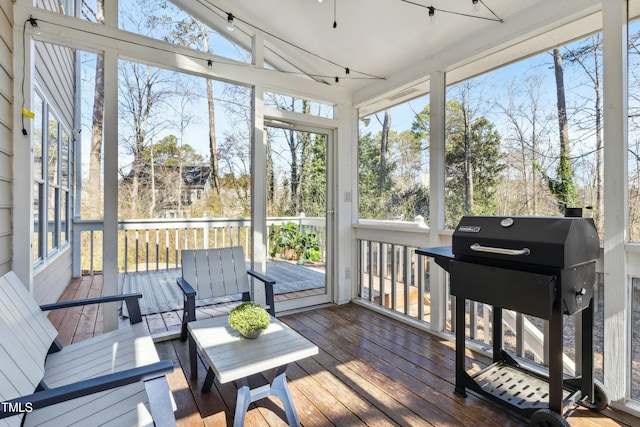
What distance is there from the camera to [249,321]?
1901 mm

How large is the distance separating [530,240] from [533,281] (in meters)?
0.21

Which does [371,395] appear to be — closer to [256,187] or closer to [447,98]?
[256,187]

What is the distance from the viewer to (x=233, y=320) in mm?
1935

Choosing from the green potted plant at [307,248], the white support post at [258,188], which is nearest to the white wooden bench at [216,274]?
the white support post at [258,188]

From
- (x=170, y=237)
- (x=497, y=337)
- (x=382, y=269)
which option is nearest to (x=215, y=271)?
(x=170, y=237)

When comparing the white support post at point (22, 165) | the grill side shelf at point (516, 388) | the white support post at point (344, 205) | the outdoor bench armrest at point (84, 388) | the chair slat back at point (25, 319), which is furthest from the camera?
the white support post at point (344, 205)

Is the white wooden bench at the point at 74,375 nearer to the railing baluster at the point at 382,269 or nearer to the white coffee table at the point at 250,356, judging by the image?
the white coffee table at the point at 250,356

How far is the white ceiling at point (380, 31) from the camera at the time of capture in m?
2.42

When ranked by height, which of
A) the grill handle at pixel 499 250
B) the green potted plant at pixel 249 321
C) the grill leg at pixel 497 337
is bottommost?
the grill leg at pixel 497 337

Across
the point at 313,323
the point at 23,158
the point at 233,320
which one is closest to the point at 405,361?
the point at 313,323

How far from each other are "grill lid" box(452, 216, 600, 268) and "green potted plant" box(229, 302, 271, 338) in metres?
1.26

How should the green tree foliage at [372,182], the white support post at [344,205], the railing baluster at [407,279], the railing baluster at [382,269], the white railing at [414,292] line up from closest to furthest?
the white railing at [414,292] → the railing baluster at [407,279] → the green tree foliage at [372,182] → the railing baluster at [382,269] → the white support post at [344,205]

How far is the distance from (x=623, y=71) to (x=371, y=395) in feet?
8.26

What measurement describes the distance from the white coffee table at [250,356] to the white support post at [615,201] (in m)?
1.82
